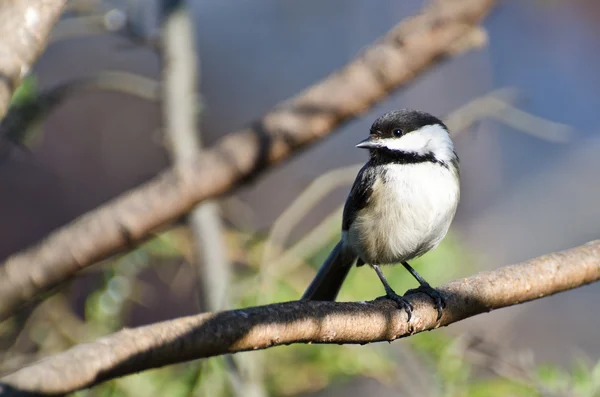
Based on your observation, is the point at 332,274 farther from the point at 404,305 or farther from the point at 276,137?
the point at 404,305

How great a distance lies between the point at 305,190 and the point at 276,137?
0.43 meters

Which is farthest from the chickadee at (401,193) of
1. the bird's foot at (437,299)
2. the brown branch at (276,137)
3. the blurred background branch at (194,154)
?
the bird's foot at (437,299)

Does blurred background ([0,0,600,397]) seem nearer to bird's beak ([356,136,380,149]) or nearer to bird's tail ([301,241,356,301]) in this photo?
bird's tail ([301,241,356,301])

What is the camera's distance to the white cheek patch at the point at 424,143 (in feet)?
8.23

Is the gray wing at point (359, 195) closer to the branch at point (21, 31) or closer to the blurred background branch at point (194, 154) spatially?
the blurred background branch at point (194, 154)

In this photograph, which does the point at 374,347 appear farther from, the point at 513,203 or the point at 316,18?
the point at 316,18

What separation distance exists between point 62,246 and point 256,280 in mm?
743

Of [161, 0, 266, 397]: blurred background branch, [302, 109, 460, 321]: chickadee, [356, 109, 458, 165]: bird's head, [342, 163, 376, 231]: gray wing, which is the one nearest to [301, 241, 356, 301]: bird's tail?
[302, 109, 460, 321]: chickadee

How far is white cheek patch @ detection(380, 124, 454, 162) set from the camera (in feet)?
8.23

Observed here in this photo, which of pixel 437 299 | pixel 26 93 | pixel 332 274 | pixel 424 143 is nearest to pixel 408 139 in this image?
pixel 424 143

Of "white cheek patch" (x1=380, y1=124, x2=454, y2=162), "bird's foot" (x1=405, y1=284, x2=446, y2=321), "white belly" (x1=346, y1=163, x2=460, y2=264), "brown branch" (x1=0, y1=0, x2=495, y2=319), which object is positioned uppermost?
"brown branch" (x1=0, y1=0, x2=495, y2=319)

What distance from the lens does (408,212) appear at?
2.41m

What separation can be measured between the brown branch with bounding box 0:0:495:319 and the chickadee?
165 mm

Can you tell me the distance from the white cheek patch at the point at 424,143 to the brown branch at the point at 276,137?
0.19m
